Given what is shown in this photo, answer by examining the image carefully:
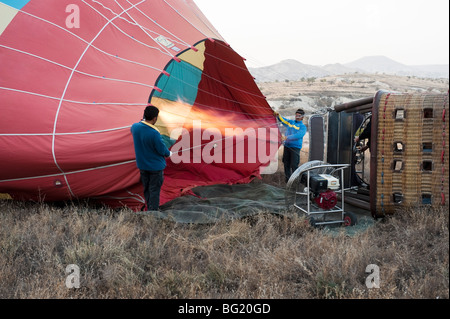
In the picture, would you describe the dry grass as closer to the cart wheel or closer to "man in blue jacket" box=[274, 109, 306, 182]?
the cart wheel

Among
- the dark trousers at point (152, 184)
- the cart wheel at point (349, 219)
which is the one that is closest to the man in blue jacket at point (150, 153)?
the dark trousers at point (152, 184)

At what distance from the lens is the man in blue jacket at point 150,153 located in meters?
4.34

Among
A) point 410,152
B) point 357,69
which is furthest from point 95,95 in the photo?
point 357,69

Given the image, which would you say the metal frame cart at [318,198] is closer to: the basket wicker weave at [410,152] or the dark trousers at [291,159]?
the basket wicker weave at [410,152]

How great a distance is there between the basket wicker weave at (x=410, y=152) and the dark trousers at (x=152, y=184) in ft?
7.83

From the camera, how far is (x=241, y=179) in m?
6.84

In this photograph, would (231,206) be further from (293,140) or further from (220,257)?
(293,140)

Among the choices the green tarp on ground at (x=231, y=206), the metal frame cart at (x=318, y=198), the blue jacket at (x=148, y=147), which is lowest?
the green tarp on ground at (x=231, y=206)

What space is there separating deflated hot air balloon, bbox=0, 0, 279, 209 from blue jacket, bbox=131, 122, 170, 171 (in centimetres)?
14

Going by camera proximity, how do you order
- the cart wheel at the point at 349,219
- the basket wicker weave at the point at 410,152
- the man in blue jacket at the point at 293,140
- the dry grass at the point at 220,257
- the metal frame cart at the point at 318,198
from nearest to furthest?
1. the dry grass at the point at 220,257
2. the basket wicker weave at the point at 410,152
3. the metal frame cart at the point at 318,198
4. the cart wheel at the point at 349,219
5. the man in blue jacket at the point at 293,140

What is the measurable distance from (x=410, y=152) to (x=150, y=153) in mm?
2726

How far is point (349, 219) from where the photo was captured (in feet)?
13.9
